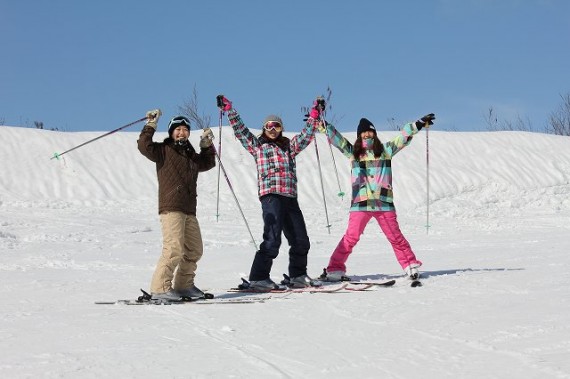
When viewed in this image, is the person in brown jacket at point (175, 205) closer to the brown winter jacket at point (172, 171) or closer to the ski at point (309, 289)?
the brown winter jacket at point (172, 171)

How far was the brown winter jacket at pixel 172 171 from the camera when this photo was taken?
20.0ft

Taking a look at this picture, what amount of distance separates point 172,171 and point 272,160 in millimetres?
1191

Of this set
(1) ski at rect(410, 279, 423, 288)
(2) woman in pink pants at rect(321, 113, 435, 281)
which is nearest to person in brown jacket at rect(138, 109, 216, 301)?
(2) woman in pink pants at rect(321, 113, 435, 281)

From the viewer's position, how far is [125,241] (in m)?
12.6

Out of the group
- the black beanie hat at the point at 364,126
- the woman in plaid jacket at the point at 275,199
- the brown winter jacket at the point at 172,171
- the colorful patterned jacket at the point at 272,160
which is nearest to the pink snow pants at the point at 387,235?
the woman in plaid jacket at the point at 275,199

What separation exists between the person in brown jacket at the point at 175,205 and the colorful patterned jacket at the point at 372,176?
5.75 feet

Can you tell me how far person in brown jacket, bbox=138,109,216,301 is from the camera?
6.07 m

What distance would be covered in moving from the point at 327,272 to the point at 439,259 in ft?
9.65

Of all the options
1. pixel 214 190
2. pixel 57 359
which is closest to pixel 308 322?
pixel 57 359

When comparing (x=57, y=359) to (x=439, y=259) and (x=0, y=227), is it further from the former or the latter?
(x=0, y=227)

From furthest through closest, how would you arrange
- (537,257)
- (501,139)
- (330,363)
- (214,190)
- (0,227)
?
1. (501,139)
2. (214,190)
3. (0,227)
4. (537,257)
5. (330,363)

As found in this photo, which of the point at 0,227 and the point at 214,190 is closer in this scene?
the point at 0,227

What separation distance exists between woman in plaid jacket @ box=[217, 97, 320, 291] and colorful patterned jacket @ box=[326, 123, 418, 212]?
0.57m

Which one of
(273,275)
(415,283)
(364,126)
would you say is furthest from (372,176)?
(273,275)
